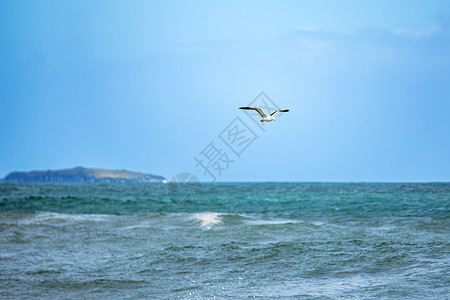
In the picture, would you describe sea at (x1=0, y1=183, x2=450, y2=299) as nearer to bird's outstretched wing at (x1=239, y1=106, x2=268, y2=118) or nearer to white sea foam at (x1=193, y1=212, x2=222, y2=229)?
white sea foam at (x1=193, y1=212, x2=222, y2=229)

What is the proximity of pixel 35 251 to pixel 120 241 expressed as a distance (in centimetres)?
197

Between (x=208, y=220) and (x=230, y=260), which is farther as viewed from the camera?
(x=208, y=220)

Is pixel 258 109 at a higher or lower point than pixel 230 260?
higher

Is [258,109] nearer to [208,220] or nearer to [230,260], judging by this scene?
[230,260]

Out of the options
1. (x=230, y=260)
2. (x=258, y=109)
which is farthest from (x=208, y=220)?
(x=258, y=109)

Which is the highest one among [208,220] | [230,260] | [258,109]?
[258,109]

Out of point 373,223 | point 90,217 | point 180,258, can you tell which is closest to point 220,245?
point 180,258

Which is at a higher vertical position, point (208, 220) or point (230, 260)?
point (208, 220)

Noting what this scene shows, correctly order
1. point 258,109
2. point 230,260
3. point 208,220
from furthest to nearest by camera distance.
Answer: point 208,220 → point 230,260 → point 258,109

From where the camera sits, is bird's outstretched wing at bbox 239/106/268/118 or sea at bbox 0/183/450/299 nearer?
sea at bbox 0/183/450/299

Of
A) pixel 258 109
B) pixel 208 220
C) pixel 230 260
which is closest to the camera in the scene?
pixel 258 109

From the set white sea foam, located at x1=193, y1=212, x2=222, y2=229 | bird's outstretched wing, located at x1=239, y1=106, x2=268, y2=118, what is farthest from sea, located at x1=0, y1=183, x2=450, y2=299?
bird's outstretched wing, located at x1=239, y1=106, x2=268, y2=118

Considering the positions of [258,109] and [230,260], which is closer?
[258,109]

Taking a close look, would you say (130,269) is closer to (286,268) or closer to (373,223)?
(286,268)
